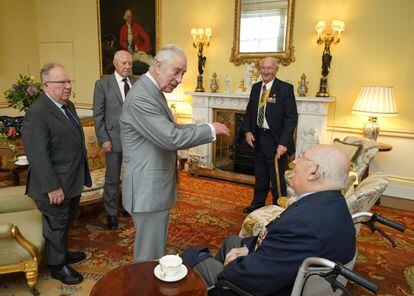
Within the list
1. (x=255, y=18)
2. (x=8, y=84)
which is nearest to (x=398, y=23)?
(x=255, y=18)

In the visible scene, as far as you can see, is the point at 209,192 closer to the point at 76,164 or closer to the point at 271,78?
the point at 271,78

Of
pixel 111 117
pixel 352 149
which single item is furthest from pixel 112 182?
pixel 352 149

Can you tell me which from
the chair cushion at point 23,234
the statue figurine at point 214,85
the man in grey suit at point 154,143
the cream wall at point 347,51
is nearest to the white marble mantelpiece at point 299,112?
the statue figurine at point 214,85

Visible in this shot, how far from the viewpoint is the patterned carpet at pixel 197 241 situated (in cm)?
232

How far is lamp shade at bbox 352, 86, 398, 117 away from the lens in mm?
3766

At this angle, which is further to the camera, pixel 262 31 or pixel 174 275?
pixel 262 31

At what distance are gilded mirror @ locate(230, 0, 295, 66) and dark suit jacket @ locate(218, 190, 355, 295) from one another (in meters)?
3.64

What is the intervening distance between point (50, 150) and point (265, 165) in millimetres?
2184

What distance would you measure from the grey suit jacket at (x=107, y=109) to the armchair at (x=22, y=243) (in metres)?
0.96

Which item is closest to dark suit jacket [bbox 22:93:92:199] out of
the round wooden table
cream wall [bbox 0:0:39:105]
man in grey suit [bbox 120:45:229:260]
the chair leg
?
the chair leg

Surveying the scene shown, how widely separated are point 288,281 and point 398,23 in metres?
3.89

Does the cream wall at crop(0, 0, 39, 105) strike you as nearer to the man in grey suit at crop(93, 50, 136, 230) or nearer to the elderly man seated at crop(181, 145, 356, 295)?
the man in grey suit at crop(93, 50, 136, 230)

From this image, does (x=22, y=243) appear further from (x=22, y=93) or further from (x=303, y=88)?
(x=303, y=88)

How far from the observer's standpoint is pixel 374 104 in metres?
3.81
